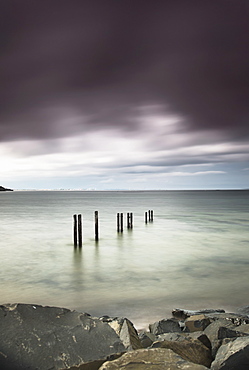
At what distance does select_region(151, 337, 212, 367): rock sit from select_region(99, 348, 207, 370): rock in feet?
1.93

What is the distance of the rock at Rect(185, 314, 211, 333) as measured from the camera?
6480mm

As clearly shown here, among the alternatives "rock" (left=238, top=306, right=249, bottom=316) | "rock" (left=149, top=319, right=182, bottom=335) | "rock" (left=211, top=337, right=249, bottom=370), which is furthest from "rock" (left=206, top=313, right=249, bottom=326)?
"rock" (left=211, top=337, right=249, bottom=370)

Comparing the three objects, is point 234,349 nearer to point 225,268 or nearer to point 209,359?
point 209,359

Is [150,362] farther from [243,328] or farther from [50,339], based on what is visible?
[243,328]

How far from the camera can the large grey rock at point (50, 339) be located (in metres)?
3.92

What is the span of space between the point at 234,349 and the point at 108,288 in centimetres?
813

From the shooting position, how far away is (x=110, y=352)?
13.9ft

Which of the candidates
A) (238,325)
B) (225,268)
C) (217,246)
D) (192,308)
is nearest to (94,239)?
(217,246)

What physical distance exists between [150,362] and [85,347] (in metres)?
0.88

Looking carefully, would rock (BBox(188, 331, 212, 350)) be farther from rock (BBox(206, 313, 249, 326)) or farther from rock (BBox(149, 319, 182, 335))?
rock (BBox(206, 313, 249, 326))

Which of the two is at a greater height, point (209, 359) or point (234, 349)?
point (234, 349)

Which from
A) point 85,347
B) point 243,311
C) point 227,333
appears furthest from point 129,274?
point 85,347

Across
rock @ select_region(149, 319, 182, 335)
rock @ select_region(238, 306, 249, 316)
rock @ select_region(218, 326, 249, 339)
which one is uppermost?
rock @ select_region(218, 326, 249, 339)

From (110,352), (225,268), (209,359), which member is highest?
(110,352)
